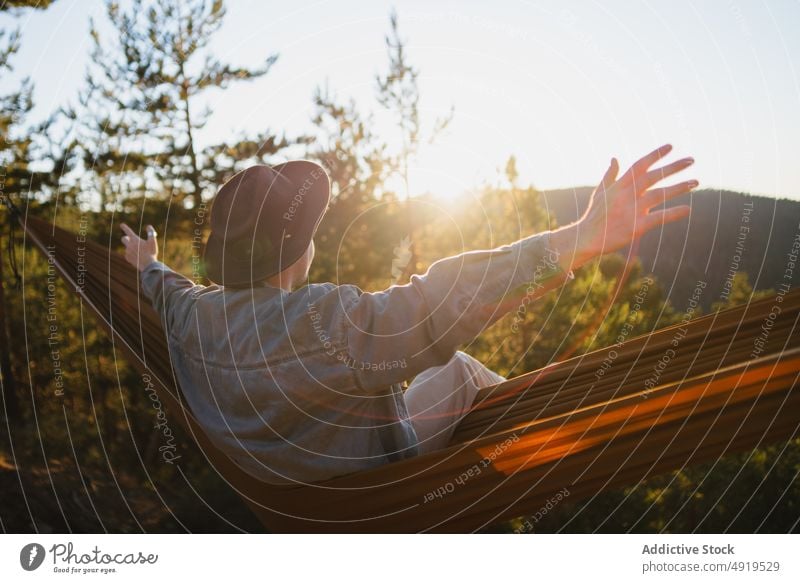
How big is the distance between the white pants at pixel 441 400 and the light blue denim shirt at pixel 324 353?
104 mm

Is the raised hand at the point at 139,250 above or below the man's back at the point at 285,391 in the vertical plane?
above

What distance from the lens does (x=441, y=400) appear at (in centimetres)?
180

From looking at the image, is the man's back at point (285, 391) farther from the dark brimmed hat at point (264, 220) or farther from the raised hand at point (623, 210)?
the raised hand at point (623, 210)

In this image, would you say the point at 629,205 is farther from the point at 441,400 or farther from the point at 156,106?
the point at 156,106

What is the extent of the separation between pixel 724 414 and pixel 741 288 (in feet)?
32.5

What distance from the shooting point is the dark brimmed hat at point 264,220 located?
154cm

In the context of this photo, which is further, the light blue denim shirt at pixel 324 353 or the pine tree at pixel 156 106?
the pine tree at pixel 156 106

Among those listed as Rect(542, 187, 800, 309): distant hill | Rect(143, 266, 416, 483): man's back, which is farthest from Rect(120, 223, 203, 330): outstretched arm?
Rect(542, 187, 800, 309): distant hill

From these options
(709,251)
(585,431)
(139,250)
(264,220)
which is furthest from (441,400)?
(709,251)

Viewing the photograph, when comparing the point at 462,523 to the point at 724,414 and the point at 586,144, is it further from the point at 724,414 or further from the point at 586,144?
the point at 586,144

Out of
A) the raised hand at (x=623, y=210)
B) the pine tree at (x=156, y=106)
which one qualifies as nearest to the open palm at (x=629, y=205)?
the raised hand at (x=623, y=210)

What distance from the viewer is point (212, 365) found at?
1621mm

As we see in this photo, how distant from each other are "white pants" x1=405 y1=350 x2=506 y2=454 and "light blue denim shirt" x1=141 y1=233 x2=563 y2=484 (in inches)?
4.1
